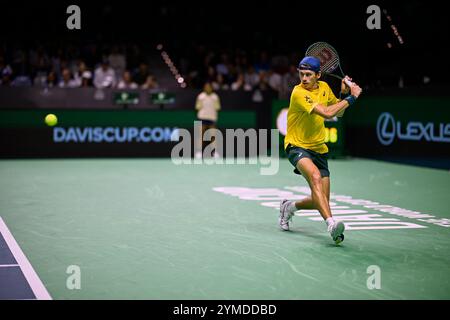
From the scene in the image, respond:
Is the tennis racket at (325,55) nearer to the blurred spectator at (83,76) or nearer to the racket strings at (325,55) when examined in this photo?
the racket strings at (325,55)

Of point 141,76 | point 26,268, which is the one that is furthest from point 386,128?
point 26,268

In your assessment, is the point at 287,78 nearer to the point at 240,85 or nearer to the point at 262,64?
the point at 240,85

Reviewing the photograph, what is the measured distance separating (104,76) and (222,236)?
1333 centimetres

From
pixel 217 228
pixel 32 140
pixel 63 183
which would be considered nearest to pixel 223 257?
pixel 217 228

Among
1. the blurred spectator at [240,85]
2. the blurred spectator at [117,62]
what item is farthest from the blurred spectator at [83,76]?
the blurred spectator at [240,85]

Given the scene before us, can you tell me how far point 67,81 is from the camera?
19875 mm

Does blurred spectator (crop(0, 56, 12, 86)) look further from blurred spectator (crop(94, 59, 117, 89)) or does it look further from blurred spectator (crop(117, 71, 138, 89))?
blurred spectator (crop(117, 71, 138, 89))

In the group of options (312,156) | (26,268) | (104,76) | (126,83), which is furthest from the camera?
(104,76)

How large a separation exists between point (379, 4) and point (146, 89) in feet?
25.0

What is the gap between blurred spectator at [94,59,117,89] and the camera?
67.2 feet

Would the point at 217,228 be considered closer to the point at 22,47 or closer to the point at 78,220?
the point at 78,220

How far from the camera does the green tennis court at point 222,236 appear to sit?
5.89 metres

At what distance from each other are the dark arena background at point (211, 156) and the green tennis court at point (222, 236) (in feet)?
0.11

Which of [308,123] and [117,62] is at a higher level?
[117,62]
